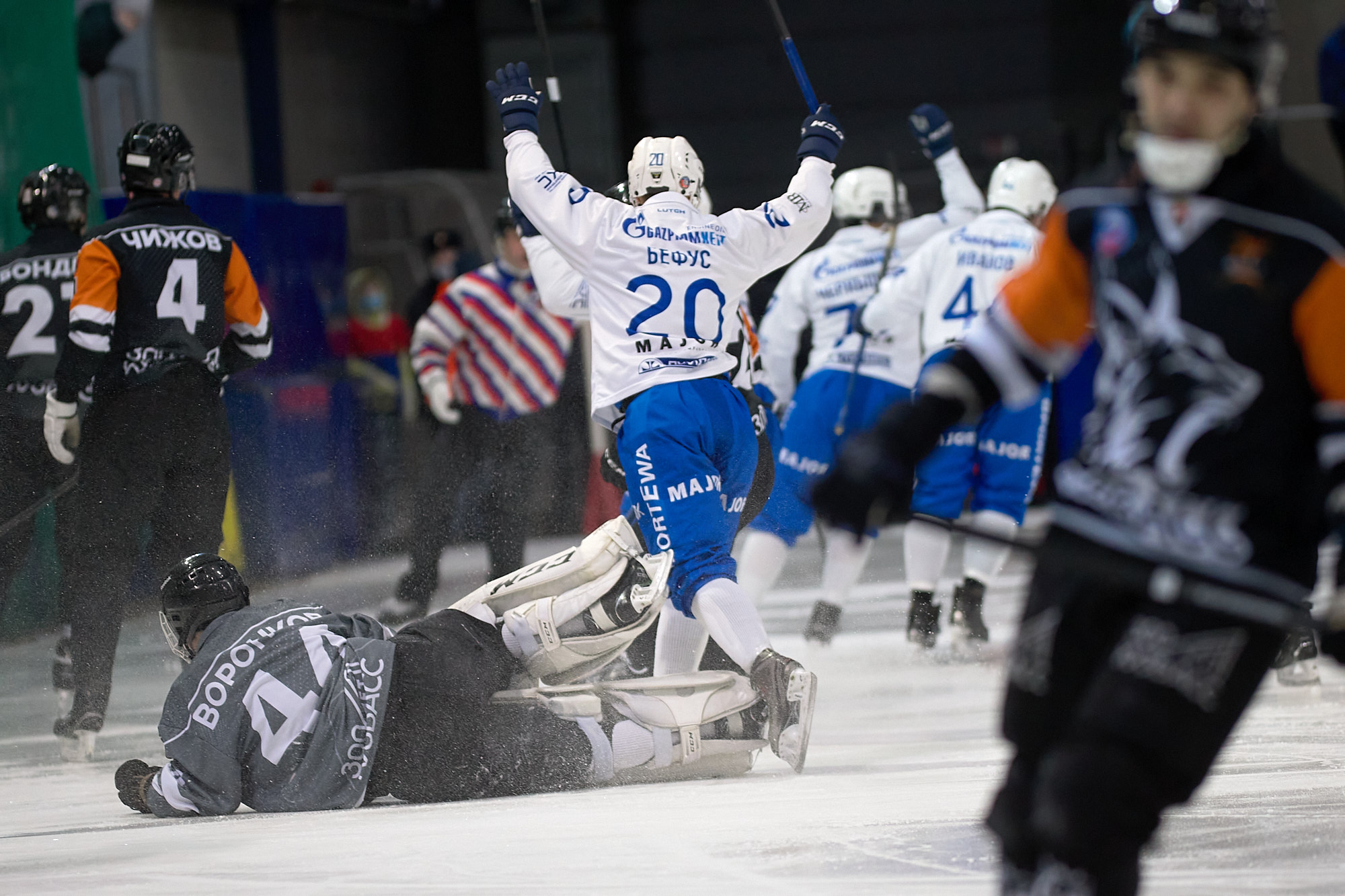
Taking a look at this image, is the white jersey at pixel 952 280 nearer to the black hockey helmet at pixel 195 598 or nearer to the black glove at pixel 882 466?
the black hockey helmet at pixel 195 598

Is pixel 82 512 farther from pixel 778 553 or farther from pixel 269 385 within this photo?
pixel 269 385

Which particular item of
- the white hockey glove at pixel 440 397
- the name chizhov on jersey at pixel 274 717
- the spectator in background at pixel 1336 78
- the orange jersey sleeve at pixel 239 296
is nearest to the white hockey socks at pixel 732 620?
the name chizhov on jersey at pixel 274 717

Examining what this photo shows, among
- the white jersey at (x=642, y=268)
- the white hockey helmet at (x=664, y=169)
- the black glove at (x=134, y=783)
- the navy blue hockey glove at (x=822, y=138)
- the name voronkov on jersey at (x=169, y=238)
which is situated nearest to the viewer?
the black glove at (x=134, y=783)

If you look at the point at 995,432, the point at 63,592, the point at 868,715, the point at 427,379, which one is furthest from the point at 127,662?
the point at 995,432

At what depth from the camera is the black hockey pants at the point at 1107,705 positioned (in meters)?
1.83

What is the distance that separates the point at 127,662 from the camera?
5816 mm

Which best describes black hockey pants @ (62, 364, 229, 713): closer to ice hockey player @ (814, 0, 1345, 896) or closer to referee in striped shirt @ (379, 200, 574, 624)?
referee in striped shirt @ (379, 200, 574, 624)

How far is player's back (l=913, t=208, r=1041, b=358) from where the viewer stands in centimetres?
605

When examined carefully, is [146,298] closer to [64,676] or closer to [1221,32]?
[64,676]

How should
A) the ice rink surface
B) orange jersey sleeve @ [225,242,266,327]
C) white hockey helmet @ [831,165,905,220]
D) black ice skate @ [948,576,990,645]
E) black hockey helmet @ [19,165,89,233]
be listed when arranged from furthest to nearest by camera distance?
white hockey helmet @ [831,165,905,220] < black ice skate @ [948,576,990,645] < black hockey helmet @ [19,165,89,233] < orange jersey sleeve @ [225,242,266,327] < the ice rink surface

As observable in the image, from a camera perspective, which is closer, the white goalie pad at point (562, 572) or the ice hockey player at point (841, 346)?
the white goalie pad at point (562, 572)

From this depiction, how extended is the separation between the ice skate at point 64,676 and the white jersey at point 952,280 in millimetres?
3055

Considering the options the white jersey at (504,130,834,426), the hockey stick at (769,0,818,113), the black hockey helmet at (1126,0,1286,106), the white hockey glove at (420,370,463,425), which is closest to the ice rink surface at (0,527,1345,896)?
the white jersey at (504,130,834,426)

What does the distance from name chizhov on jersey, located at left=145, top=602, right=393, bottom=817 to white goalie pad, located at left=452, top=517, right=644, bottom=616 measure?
1.23 feet
